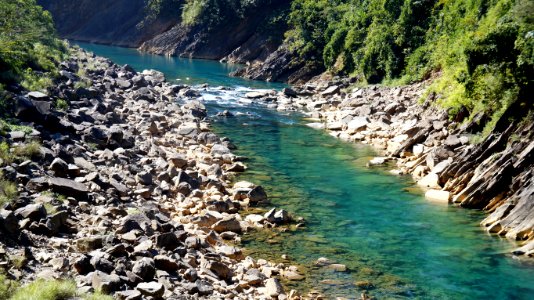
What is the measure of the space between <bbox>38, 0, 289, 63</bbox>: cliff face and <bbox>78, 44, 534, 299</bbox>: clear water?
50.3 m

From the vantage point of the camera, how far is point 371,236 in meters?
18.7

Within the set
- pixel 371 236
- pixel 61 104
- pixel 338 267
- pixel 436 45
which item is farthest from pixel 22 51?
pixel 436 45

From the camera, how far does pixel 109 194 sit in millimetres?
17984

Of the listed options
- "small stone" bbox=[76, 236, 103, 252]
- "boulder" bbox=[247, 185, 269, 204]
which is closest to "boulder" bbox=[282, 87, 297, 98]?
"boulder" bbox=[247, 185, 269, 204]

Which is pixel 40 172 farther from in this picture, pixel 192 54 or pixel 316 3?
pixel 192 54

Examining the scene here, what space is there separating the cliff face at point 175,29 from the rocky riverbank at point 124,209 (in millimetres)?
49947

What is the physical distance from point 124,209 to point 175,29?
8323 cm

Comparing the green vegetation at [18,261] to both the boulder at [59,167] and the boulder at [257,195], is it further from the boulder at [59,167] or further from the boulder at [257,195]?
the boulder at [257,195]

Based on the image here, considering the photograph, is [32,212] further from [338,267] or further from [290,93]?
[290,93]

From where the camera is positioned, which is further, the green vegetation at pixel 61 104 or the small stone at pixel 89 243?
the green vegetation at pixel 61 104

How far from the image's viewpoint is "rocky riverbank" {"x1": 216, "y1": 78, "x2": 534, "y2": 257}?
1986cm

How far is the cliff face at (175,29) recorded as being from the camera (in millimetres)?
79963

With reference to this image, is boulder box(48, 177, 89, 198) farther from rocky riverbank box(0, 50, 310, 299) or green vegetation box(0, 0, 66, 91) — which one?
green vegetation box(0, 0, 66, 91)

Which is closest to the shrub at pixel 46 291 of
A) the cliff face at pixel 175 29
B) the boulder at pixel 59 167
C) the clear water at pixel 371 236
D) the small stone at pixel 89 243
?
the small stone at pixel 89 243
